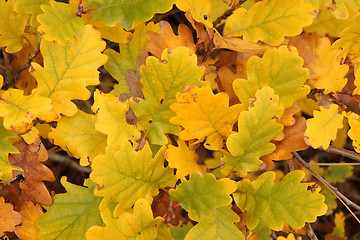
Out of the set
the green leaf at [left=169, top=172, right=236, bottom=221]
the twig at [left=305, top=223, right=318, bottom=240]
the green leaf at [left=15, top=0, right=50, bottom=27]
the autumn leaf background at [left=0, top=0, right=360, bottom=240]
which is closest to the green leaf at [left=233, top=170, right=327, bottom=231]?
the autumn leaf background at [left=0, top=0, right=360, bottom=240]

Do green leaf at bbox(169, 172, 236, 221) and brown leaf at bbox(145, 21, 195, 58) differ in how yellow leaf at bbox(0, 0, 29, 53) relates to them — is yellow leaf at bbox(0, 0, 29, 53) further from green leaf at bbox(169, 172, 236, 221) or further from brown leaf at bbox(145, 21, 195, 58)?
green leaf at bbox(169, 172, 236, 221)

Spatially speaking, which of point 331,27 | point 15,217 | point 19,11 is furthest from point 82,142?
point 331,27

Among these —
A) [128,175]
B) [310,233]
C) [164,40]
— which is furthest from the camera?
[310,233]

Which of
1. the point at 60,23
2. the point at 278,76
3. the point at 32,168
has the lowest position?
the point at 32,168

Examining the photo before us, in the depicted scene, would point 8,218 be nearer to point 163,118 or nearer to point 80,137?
point 80,137

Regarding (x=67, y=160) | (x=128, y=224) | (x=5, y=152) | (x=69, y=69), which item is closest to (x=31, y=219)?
(x=5, y=152)
